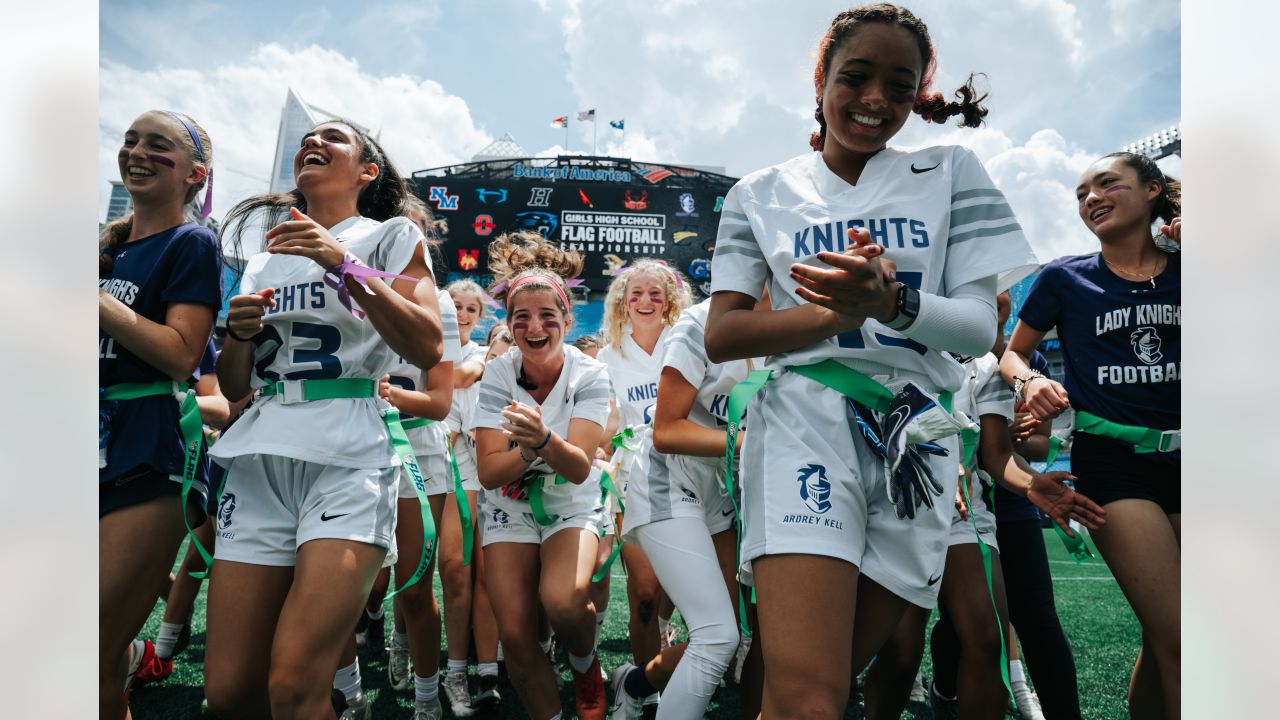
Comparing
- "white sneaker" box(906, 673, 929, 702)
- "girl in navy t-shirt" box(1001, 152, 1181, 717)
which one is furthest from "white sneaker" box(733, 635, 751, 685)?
"girl in navy t-shirt" box(1001, 152, 1181, 717)

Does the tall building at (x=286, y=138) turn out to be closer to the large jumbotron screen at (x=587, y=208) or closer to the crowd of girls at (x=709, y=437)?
the large jumbotron screen at (x=587, y=208)

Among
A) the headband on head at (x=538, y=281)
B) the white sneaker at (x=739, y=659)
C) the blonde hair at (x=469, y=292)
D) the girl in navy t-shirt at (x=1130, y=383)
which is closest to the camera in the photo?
the girl in navy t-shirt at (x=1130, y=383)

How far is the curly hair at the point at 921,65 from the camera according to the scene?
1977 millimetres

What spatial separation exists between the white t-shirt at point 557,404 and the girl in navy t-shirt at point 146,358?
1367 mm

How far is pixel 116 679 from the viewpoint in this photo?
2.48m

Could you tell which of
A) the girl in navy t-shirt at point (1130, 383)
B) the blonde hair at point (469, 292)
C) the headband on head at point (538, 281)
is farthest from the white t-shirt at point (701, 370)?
the blonde hair at point (469, 292)

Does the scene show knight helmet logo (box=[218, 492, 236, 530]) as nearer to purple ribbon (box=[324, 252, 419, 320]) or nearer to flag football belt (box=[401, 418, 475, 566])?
purple ribbon (box=[324, 252, 419, 320])

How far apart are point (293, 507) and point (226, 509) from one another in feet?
0.74

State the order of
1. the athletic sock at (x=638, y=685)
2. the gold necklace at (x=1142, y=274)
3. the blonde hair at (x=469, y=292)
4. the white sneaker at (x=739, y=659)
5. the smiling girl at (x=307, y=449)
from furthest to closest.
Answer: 1. the blonde hair at (x=469, y=292)
2. the white sneaker at (x=739, y=659)
3. the athletic sock at (x=638, y=685)
4. the gold necklace at (x=1142, y=274)
5. the smiling girl at (x=307, y=449)

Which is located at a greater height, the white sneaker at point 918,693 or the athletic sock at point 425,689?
the athletic sock at point 425,689

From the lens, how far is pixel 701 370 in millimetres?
3322

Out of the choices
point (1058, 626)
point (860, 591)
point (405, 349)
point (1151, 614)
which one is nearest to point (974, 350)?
point (860, 591)

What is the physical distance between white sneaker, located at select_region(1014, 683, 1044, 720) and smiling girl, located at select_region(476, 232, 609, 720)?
220 centimetres
